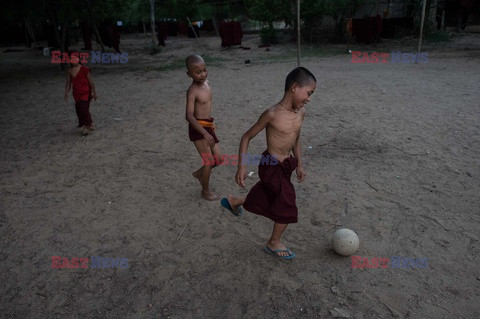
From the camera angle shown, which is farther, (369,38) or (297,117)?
(369,38)

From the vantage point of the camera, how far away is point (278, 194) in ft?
8.87

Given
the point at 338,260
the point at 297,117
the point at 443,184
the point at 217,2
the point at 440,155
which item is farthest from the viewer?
the point at 217,2

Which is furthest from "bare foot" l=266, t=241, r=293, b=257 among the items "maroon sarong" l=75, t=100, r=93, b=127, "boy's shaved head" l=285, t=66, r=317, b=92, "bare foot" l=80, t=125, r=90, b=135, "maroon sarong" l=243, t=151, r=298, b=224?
"maroon sarong" l=75, t=100, r=93, b=127

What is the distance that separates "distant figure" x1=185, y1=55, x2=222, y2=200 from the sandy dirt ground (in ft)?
1.87

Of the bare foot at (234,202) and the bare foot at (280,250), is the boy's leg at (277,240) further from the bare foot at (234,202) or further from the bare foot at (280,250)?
the bare foot at (234,202)

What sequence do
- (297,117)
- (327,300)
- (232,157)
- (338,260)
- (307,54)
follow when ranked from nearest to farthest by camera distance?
(327,300) < (297,117) < (338,260) < (232,157) < (307,54)

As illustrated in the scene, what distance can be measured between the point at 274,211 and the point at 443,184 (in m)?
2.46

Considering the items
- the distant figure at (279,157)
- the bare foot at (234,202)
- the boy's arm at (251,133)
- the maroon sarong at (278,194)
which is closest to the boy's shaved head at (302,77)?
the distant figure at (279,157)

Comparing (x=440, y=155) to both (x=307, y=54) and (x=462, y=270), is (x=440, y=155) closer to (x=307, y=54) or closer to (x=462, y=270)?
(x=462, y=270)

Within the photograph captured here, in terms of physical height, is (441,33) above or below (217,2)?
below

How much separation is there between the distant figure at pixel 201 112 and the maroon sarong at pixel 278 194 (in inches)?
37.2

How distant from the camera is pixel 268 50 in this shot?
18312mm

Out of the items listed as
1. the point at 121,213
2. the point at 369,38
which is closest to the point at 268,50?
the point at 369,38

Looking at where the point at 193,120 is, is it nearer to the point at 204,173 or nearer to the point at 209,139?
the point at 209,139
